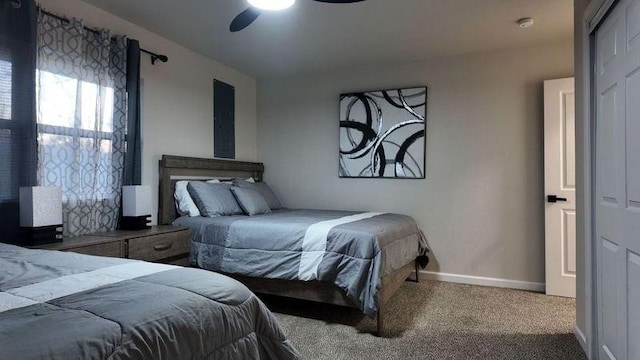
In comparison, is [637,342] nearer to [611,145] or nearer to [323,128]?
[611,145]

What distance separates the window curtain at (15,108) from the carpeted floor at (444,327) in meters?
1.92

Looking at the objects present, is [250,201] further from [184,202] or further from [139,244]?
[139,244]

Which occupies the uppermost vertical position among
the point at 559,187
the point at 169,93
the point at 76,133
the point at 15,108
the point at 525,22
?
the point at 525,22

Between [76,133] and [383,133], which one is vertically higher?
[383,133]

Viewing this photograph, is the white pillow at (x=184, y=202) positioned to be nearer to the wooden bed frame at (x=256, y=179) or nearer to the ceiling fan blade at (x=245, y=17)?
the wooden bed frame at (x=256, y=179)

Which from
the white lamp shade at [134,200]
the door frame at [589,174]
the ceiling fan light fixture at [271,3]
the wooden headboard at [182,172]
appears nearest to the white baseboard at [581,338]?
the door frame at [589,174]

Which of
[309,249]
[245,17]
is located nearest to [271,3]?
[245,17]

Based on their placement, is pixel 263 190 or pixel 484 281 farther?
pixel 263 190

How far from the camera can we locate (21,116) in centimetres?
230

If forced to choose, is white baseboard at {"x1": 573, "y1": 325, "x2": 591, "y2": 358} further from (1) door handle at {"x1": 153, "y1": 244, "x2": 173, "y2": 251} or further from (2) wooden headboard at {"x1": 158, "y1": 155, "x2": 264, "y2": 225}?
(2) wooden headboard at {"x1": 158, "y1": 155, "x2": 264, "y2": 225}

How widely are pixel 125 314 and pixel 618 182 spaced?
82.3 inches

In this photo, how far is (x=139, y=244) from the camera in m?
2.66

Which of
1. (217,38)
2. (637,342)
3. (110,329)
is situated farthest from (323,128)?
(110,329)

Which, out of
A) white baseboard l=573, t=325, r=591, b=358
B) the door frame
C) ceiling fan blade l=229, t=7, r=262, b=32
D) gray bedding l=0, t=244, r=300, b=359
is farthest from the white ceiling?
white baseboard l=573, t=325, r=591, b=358
